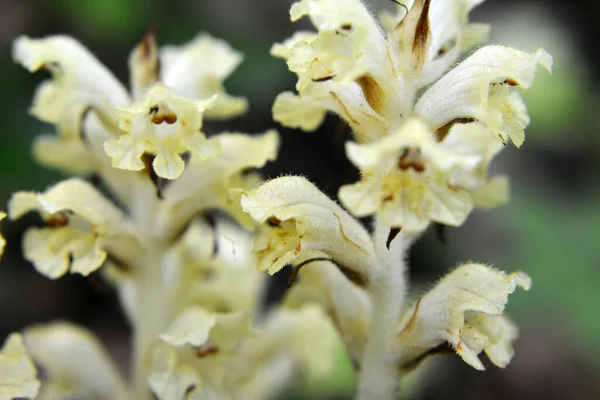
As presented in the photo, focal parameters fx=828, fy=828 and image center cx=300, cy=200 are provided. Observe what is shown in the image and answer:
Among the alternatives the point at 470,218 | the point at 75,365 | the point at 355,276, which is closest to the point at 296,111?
the point at 355,276

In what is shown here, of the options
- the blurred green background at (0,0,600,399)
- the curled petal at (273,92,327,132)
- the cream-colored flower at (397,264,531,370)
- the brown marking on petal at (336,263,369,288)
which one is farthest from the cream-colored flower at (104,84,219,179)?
the blurred green background at (0,0,600,399)

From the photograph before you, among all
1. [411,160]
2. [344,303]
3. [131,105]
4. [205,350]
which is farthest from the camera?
[205,350]

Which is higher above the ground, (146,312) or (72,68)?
(72,68)

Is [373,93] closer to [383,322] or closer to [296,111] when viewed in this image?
[296,111]

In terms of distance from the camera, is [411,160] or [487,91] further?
[487,91]

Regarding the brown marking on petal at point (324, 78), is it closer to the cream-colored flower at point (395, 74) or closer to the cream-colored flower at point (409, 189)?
the cream-colored flower at point (395, 74)

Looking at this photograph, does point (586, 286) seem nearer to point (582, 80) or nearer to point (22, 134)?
point (582, 80)

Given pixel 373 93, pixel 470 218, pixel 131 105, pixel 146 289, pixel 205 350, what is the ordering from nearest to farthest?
pixel 373 93, pixel 131 105, pixel 205 350, pixel 146 289, pixel 470 218

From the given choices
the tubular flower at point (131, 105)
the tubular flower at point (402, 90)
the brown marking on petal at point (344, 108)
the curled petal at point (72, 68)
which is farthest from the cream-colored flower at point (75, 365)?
the brown marking on petal at point (344, 108)
